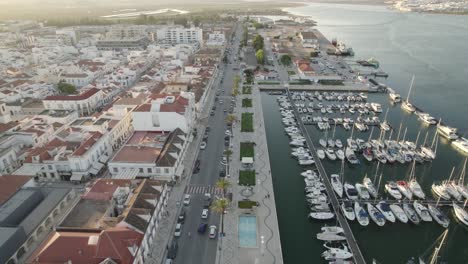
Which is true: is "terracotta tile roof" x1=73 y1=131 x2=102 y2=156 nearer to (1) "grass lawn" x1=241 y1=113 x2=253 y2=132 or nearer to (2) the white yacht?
(1) "grass lawn" x1=241 y1=113 x2=253 y2=132

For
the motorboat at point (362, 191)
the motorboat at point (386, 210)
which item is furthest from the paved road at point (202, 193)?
the motorboat at point (386, 210)

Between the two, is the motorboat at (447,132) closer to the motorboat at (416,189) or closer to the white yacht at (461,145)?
the white yacht at (461,145)

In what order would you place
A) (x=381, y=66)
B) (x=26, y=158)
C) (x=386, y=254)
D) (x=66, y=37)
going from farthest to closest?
(x=66, y=37)
(x=381, y=66)
(x=26, y=158)
(x=386, y=254)

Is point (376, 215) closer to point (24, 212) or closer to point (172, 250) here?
point (172, 250)

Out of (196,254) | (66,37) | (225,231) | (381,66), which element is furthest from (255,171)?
(66,37)

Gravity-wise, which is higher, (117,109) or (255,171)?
(117,109)

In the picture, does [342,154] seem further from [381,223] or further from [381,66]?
[381,66]
